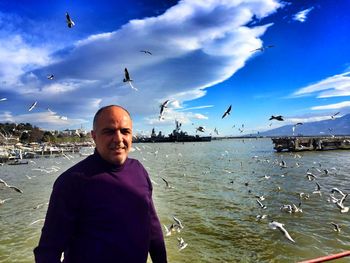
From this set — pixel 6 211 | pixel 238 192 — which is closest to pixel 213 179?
pixel 238 192

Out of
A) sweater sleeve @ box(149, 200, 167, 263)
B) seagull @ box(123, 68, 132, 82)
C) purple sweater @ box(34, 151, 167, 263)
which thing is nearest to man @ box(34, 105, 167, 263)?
purple sweater @ box(34, 151, 167, 263)

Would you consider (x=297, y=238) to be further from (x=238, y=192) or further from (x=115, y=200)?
(x=115, y=200)

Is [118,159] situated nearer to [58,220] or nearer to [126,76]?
[58,220]

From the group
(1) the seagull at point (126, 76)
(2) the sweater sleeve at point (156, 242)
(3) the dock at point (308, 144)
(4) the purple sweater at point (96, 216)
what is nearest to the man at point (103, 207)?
(4) the purple sweater at point (96, 216)

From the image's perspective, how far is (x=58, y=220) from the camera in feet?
8.73

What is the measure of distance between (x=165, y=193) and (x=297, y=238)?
1338 cm

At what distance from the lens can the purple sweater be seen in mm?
2674

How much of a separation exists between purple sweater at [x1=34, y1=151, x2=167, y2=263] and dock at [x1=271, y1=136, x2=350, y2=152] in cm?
7614

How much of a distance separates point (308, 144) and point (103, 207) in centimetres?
8026

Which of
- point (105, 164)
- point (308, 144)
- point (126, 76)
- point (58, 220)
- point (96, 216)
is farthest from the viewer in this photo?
point (308, 144)

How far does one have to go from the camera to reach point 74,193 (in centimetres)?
270

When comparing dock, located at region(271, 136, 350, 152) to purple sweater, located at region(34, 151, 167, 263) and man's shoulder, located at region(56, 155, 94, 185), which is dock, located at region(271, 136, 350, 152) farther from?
man's shoulder, located at region(56, 155, 94, 185)

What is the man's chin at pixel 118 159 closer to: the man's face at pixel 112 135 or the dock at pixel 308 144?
the man's face at pixel 112 135

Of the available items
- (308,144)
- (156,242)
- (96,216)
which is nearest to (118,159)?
(96,216)
